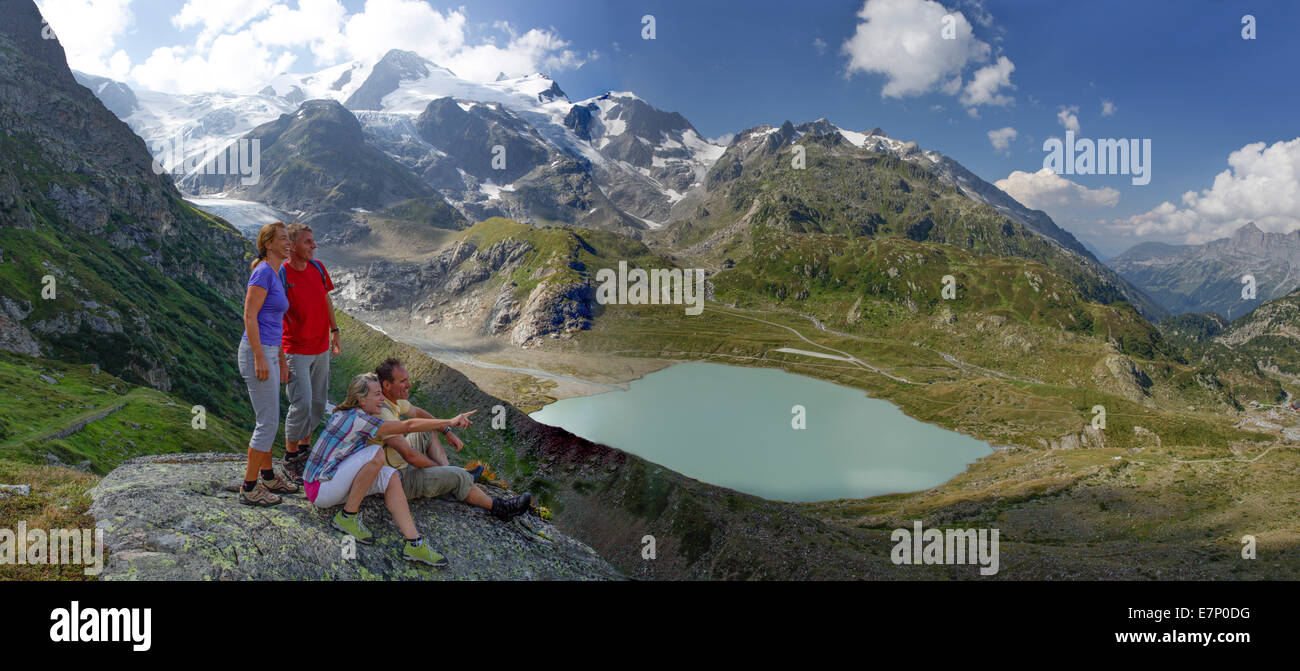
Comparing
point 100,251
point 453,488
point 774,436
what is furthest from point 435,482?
point 100,251

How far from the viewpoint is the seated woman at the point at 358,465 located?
10047 mm

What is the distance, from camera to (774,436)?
437 feet

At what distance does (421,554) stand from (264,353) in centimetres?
520

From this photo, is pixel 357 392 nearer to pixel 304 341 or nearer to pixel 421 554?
pixel 304 341

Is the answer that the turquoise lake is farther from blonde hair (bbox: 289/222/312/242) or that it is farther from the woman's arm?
blonde hair (bbox: 289/222/312/242)

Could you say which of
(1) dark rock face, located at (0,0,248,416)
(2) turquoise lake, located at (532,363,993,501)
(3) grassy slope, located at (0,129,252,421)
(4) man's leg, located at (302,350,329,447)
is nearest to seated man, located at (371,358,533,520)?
(4) man's leg, located at (302,350,329,447)

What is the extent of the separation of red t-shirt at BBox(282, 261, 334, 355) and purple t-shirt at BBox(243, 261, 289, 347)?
3.16 ft

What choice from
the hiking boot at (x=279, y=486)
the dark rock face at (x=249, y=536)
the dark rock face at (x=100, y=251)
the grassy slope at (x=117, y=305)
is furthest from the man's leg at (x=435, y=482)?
the grassy slope at (x=117, y=305)

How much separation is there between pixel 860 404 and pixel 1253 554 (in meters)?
140

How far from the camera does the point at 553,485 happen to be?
2311 inches

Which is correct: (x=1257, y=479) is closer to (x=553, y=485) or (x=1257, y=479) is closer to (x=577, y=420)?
(x=553, y=485)

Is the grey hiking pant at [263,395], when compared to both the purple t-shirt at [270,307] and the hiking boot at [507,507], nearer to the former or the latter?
the purple t-shirt at [270,307]
